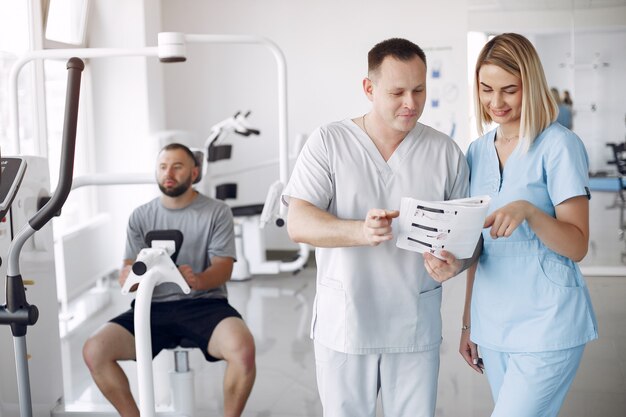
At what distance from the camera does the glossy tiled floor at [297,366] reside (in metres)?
3.19

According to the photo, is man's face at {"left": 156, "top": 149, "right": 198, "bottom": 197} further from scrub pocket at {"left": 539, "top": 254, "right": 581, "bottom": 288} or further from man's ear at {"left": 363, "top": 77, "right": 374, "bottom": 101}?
scrub pocket at {"left": 539, "top": 254, "right": 581, "bottom": 288}

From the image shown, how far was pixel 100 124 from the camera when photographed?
5723 mm

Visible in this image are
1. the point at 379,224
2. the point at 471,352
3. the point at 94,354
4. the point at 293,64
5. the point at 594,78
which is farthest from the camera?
the point at 293,64

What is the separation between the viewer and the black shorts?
2.71 m

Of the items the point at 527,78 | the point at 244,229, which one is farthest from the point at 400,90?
the point at 244,229

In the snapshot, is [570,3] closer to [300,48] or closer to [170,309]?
[300,48]

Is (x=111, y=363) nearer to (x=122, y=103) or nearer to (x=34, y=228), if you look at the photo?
(x=34, y=228)

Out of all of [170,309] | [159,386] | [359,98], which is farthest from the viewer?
[359,98]

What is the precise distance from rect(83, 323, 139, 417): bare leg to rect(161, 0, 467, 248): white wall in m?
3.55

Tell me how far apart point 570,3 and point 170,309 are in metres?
4.31

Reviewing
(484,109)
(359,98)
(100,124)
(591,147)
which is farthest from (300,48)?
(484,109)

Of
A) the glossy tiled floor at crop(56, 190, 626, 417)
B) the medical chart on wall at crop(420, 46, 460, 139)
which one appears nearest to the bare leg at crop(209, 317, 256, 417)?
the glossy tiled floor at crop(56, 190, 626, 417)

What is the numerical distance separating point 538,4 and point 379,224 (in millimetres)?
4858

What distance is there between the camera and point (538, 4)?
19.1ft
